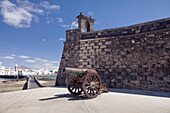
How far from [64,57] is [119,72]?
455 cm

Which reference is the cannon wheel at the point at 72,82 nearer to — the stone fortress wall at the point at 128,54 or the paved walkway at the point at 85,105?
the paved walkway at the point at 85,105

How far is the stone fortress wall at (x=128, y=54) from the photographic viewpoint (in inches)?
251

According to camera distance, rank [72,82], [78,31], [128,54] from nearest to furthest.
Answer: [72,82] → [128,54] → [78,31]

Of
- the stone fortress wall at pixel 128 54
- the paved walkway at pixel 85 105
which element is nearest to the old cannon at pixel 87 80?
the paved walkway at pixel 85 105

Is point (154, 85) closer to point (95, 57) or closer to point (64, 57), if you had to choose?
point (95, 57)

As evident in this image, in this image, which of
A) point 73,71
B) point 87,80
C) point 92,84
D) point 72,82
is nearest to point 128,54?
point 92,84

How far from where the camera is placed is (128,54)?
7316mm

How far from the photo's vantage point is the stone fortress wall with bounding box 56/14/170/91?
6379 millimetres

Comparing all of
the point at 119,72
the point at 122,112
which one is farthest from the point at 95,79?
the point at 119,72

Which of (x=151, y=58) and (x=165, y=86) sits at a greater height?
(x=151, y=58)

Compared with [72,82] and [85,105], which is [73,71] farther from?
[85,105]

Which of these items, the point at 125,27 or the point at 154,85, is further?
the point at 125,27

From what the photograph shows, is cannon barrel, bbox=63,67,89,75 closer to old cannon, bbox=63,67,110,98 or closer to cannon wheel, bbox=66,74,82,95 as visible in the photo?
old cannon, bbox=63,67,110,98

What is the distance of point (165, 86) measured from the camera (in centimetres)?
605
